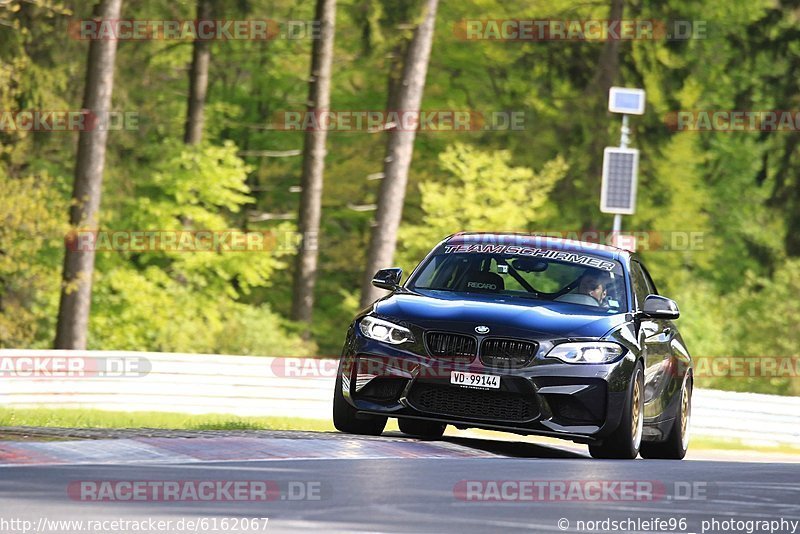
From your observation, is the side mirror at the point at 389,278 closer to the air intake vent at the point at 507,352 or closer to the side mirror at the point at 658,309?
the air intake vent at the point at 507,352

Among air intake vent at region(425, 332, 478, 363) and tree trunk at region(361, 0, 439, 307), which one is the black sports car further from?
tree trunk at region(361, 0, 439, 307)

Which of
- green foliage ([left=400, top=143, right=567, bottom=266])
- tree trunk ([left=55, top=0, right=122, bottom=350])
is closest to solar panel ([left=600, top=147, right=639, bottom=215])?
tree trunk ([left=55, top=0, right=122, bottom=350])

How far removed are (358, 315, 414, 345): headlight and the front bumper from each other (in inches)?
2.9

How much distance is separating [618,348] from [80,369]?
11.3m

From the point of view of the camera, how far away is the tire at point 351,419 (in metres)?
13.3

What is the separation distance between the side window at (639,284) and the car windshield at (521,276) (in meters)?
0.19

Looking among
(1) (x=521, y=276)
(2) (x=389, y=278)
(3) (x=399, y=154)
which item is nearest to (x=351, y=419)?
(2) (x=389, y=278)

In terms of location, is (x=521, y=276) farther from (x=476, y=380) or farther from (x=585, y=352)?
(x=476, y=380)

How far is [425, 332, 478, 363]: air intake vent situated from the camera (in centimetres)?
1264

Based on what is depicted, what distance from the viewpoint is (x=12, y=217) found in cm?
3053

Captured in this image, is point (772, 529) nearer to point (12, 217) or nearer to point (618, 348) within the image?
point (618, 348)

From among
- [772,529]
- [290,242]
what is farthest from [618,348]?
[290,242]

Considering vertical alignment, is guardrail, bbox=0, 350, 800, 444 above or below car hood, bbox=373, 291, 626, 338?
below

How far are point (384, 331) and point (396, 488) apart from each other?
3027mm
